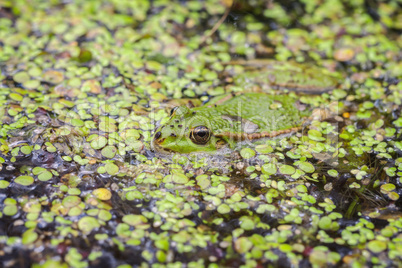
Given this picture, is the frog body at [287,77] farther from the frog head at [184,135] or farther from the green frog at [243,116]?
the frog head at [184,135]

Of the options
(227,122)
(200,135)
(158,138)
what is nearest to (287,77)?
(227,122)

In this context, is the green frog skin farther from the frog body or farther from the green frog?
the frog body

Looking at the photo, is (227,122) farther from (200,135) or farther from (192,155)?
(192,155)

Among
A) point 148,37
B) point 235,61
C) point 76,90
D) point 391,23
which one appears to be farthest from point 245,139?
point 391,23

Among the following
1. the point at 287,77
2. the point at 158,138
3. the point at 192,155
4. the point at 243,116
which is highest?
the point at 287,77

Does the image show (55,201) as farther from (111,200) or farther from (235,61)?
(235,61)

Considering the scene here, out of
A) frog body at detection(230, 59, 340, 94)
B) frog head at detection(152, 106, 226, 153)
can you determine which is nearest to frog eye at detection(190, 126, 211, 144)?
frog head at detection(152, 106, 226, 153)
